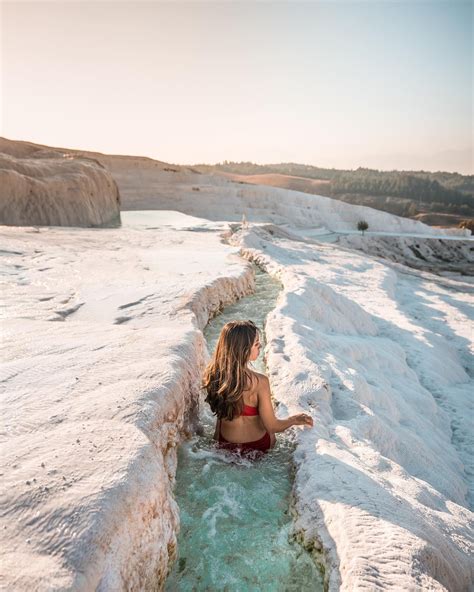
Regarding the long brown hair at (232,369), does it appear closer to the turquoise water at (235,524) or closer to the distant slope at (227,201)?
the turquoise water at (235,524)

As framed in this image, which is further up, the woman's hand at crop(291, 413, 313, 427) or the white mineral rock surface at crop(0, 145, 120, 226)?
the woman's hand at crop(291, 413, 313, 427)

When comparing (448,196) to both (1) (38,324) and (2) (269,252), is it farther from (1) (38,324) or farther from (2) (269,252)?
(1) (38,324)

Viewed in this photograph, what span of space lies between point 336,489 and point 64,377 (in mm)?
1950

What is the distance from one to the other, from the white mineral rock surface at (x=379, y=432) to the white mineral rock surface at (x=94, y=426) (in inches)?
34.8

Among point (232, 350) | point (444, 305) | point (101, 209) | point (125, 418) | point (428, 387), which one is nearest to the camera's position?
point (125, 418)

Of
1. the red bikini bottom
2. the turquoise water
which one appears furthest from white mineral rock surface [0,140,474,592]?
the red bikini bottom

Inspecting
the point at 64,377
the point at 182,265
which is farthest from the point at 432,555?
the point at 182,265

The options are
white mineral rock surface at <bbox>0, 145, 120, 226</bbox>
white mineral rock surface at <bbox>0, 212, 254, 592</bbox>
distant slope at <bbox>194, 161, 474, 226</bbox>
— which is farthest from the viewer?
distant slope at <bbox>194, 161, 474, 226</bbox>

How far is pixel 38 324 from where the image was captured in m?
A: 4.28

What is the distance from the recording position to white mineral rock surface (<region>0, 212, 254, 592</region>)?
1.61 meters

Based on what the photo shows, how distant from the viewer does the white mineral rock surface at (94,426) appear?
161cm

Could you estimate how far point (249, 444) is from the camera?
2.94 m

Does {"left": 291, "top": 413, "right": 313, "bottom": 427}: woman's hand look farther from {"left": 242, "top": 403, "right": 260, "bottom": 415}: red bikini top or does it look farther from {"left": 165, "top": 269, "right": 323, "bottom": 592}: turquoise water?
{"left": 242, "top": 403, "right": 260, "bottom": 415}: red bikini top

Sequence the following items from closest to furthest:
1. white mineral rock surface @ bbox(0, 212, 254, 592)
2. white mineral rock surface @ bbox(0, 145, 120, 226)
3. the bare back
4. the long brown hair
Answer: white mineral rock surface @ bbox(0, 212, 254, 592) → the long brown hair → the bare back → white mineral rock surface @ bbox(0, 145, 120, 226)
